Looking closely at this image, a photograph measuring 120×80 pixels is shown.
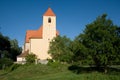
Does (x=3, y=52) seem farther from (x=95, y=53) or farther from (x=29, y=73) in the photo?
(x=95, y=53)

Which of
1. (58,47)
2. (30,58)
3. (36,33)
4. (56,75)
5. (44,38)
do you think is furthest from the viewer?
(36,33)

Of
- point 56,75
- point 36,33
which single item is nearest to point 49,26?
point 36,33

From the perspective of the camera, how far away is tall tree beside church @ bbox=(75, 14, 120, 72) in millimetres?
34844

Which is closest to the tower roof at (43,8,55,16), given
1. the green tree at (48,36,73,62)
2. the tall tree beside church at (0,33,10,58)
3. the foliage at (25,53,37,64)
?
the green tree at (48,36,73,62)

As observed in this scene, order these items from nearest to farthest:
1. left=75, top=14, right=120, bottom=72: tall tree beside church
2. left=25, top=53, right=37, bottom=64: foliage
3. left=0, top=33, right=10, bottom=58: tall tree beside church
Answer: left=75, top=14, right=120, bottom=72: tall tree beside church
left=25, top=53, right=37, bottom=64: foliage
left=0, top=33, right=10, bottom=58: tall tree beside church

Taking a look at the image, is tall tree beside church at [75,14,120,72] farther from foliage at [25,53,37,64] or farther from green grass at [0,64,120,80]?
foliage at [25,53,37,64]

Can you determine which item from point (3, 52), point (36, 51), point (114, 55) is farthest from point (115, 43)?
point (3, 52)

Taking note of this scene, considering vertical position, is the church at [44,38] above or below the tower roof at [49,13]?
below

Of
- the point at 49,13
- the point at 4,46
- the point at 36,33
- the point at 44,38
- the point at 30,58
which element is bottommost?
the point at 30,58

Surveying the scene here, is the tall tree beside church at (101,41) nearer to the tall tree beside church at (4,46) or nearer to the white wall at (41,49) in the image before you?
the white wall at (41,49)

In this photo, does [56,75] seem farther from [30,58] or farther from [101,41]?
[30,58]

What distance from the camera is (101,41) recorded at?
36000 mm

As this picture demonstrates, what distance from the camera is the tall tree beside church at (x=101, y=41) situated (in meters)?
34.8

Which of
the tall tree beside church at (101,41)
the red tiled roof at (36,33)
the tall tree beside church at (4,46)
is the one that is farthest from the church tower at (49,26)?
the tall tree beside church at (101,41)
